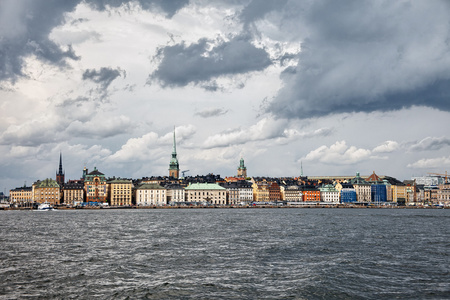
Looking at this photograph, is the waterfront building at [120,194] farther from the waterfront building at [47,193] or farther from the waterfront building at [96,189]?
the waterfront building at [47,193]

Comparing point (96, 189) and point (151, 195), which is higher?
point (96, 189)

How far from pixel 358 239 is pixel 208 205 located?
146197mm

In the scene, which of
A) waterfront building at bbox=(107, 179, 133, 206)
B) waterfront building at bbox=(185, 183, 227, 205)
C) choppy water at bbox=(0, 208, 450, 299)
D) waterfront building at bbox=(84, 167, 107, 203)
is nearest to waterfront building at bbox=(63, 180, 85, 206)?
waterfront building at bbox=(84, 167, 107, 203)

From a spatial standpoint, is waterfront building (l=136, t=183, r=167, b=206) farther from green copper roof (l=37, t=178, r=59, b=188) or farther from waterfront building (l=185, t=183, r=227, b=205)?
green copper roof (l=37, t=178, r=59, b=188)

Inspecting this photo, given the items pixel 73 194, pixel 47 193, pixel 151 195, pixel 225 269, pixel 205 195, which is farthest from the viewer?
pixel 205 195

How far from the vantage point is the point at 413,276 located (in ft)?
77.4

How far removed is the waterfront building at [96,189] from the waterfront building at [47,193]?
10.5 metres

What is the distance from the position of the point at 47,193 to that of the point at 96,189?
56.5 ft

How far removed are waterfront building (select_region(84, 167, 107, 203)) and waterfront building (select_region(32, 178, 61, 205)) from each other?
10.5 metres

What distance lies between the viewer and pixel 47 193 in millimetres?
184500

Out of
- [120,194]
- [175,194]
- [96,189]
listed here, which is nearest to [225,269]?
[120,194]

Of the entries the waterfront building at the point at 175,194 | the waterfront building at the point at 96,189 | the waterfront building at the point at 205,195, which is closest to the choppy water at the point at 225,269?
the waterfront building at the point at 96,189

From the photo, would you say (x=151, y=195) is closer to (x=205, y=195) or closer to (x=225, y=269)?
(x=205, y=195)

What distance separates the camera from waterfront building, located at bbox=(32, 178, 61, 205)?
184m
